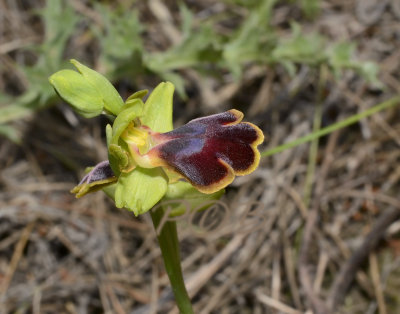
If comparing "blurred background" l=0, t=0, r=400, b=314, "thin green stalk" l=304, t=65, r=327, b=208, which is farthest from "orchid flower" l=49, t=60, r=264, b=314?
"thin green stalk" l=304, t=65, r=327, b=208

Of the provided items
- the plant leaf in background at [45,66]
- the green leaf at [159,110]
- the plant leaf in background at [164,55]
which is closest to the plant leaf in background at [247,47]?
the plant leaf in background at [164,55]

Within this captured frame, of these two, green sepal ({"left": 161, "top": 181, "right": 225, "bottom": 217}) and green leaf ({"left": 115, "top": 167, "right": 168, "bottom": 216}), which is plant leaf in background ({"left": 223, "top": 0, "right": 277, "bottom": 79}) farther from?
green leaf ({"left": 115, "top": 167, "right": 168, "bottom": 216})

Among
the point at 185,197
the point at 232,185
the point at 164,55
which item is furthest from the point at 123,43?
the point at 185,197

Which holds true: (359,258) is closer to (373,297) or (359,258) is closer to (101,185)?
(373,297)

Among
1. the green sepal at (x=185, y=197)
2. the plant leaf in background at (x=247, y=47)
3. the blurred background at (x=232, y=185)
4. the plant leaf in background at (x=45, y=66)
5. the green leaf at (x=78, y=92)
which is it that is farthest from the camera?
the plant leaf in background at (x=247, y=47)

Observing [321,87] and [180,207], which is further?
[321,87]

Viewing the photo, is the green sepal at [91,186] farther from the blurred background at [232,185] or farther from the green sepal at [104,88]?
the blurred background at [232,185]

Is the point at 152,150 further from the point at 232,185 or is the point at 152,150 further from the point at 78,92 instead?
the point at 232,185

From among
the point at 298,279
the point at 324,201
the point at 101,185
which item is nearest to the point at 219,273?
the point at 298,279
